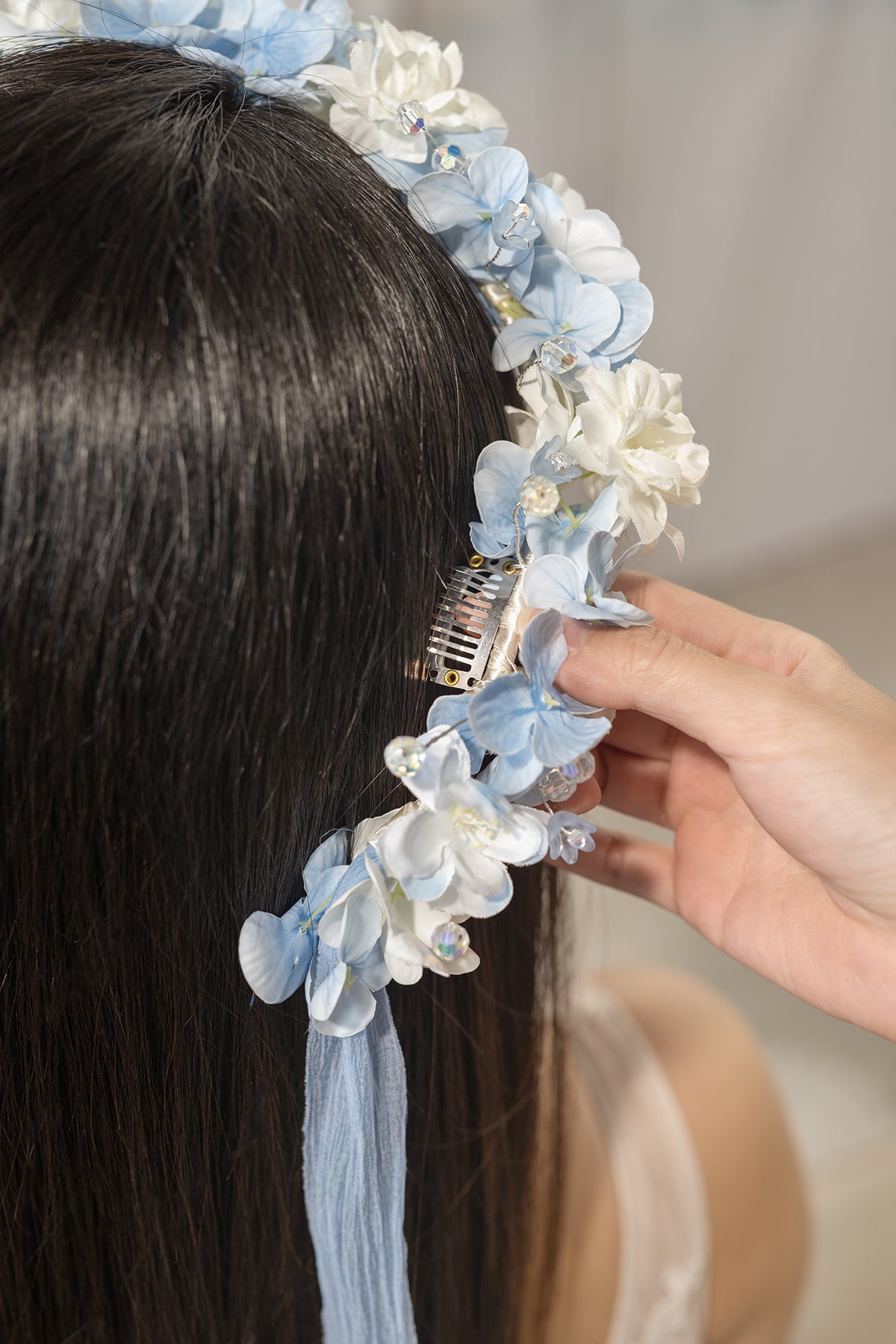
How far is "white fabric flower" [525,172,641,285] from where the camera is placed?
597 millimetres

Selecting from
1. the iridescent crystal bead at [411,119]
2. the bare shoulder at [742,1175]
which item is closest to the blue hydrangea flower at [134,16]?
the iridescent crystal bead at [411,119]

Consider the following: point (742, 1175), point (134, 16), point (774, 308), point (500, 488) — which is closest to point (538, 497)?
point (500, 488)

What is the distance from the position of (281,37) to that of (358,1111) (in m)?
0.62

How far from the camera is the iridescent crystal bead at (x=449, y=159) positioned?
0.58 metres

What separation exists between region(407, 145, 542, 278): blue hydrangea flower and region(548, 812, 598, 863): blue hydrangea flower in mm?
306

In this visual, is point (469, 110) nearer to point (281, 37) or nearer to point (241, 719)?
point (281, 37)

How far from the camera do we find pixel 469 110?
63cm

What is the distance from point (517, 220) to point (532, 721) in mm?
270

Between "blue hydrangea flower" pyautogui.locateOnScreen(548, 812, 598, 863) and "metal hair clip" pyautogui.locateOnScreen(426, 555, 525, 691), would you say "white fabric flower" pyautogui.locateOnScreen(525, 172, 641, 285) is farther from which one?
"blue hydrangea flower" pyautogui.locateOnScreen(548, 812, 598, 863)

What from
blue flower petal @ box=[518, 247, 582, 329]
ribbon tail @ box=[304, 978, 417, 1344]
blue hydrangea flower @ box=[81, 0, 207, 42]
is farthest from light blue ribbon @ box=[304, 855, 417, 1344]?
blue hydrangea flower @ box=[81, 0, 207, 42]

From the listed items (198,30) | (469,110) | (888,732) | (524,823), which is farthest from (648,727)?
(198,30)

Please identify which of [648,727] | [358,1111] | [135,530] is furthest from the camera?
[648,727]

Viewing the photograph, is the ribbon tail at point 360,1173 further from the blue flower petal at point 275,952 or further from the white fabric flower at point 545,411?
the white fabric flower at point 545,411

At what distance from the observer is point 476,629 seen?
1.79 feet
